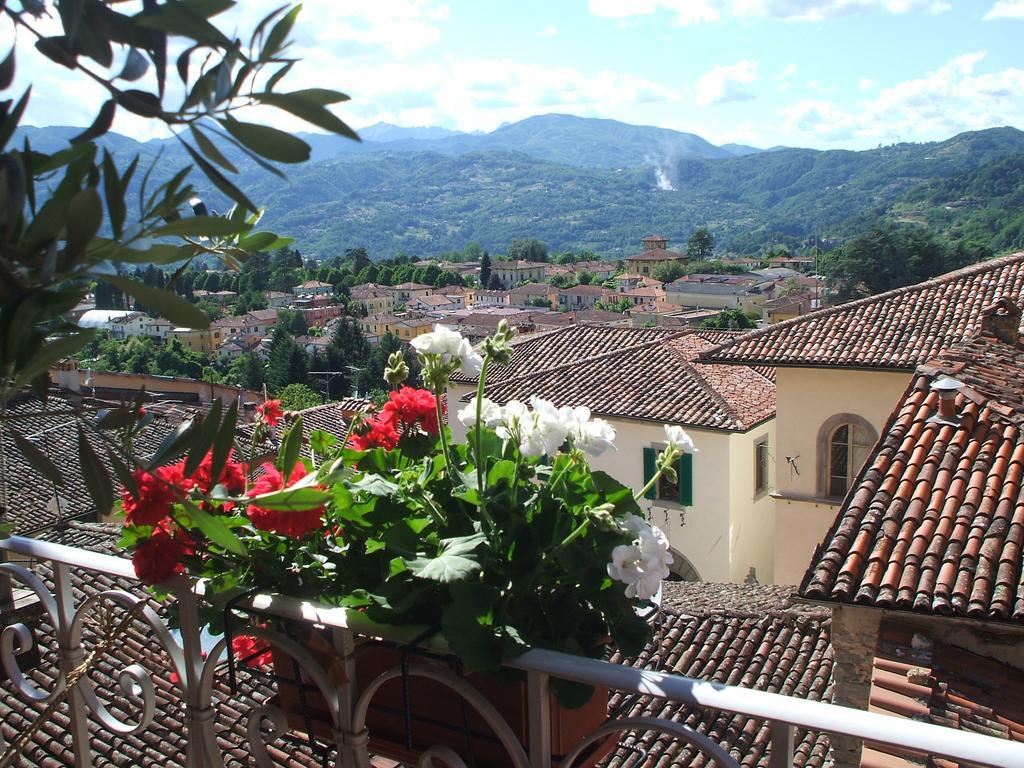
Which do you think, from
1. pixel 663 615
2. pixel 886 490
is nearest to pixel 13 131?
pixel 886 490

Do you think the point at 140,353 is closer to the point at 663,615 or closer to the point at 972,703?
the point at 663,615

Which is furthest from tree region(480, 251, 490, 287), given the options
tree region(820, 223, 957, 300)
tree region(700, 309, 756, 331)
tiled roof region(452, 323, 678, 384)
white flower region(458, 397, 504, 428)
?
white flower region(458, 397, 504, 428)

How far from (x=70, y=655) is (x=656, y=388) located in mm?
17898

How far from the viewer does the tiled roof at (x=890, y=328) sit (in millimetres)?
14727

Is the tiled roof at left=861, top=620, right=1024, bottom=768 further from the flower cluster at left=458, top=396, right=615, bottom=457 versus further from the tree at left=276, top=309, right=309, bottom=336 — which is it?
the tree at left=276, top=309, right=309, bottom=336

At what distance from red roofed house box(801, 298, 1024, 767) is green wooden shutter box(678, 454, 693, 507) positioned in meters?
8.96

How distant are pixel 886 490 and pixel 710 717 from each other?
2.86 metres

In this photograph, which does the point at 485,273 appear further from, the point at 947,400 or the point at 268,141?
the point at 268,141

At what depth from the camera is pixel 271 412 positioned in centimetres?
214

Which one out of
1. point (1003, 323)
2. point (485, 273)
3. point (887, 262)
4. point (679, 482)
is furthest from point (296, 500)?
point (485, 273)

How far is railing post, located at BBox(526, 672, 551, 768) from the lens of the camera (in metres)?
1.34

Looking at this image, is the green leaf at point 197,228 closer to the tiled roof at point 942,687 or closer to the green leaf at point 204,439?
the green leaf at point 204,439

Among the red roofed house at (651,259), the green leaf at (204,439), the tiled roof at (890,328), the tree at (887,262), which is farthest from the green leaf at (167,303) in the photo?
the red roofed house at (651,259)

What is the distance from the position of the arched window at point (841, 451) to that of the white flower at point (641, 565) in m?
15.2
